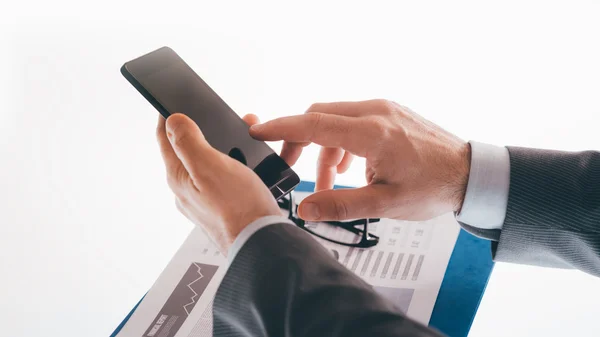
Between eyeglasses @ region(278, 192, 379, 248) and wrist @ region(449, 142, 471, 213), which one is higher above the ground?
wrist @ region(449, 142, 471, 213)

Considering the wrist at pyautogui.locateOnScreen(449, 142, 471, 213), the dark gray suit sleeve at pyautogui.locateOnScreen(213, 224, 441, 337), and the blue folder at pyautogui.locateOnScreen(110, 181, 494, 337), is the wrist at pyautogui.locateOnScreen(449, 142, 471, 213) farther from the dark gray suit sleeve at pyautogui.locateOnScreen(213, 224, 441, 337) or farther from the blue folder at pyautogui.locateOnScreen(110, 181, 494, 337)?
the dark gray suit sleeve at pyautogui.locateOnScreen(213, 224, 441, 337)

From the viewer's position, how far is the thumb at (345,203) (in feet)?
3.14

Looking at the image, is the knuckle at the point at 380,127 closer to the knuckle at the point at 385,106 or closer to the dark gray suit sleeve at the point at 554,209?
the knuckle at the point at 385,106

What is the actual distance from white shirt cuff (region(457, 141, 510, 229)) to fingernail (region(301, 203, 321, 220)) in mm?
249

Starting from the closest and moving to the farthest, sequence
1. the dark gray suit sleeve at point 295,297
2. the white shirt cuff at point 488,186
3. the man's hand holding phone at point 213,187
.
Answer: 1. the dark gray suit sleeve at point 295,297
2. the man's hand holding phone at point 213,187
3. the white shirt cuff at point 488,186

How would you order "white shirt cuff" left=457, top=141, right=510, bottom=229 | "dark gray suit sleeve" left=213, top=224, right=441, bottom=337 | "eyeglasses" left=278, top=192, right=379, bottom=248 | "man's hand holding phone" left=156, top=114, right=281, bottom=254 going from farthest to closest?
"eyeglasses" left=278, top=192, right=379, bottom=248
"white shirt cuff" left=457, top=141, right=510, bottom=229
"man's hand holding phone" left=156, top=114, right=281, bottom=254
"dark gray suit sleeve" left=213, top=224, right=441, bottom=337

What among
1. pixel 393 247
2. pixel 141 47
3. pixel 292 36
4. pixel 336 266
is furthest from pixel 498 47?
pixel 336 266

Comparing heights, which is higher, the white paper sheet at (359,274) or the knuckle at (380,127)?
the knuckle at (380,127)

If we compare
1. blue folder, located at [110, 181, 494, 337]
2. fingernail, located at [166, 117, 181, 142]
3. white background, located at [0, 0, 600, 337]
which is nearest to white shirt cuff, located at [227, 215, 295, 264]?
fingernail, located at [166, 117, 181, 142]

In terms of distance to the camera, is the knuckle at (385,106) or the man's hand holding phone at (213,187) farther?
the knuckle at (385,106)

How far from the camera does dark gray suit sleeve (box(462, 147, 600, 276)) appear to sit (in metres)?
0.97

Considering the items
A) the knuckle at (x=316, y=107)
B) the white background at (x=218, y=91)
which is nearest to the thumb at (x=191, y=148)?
the knuckle at (x=316, y=107)

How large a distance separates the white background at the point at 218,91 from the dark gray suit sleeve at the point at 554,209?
761mm

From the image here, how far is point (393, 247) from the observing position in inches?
45.8
